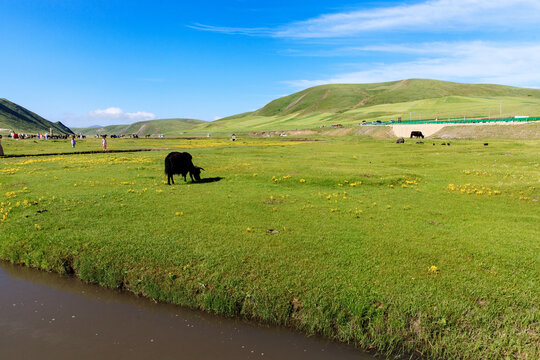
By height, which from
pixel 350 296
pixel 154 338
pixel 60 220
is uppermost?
pixel 60 220

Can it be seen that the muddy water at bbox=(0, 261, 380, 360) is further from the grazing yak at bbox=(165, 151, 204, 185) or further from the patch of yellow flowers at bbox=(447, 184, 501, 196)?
the patch of yellow flowers at bbox=(447, 184, 501, 196)

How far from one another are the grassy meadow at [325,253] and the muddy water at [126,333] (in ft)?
1.58

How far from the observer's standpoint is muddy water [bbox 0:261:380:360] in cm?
867

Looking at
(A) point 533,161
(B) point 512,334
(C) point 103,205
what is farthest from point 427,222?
(A) point 533,161

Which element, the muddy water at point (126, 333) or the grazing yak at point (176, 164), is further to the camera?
the grazing yak at point (176, 164)

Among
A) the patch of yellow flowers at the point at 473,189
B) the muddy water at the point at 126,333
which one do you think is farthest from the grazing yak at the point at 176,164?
the patch of yellow flowers at the point at 473,189

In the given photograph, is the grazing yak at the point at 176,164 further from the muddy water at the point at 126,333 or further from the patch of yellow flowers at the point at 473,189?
the patch of yellow flowers at the point at 473,189

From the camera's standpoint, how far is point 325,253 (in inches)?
480

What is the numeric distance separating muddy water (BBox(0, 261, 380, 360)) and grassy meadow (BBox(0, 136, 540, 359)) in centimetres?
48

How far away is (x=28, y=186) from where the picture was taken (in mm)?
24266

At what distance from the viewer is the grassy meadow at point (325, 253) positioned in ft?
29.8

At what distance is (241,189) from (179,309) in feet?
44.0

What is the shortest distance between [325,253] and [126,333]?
7316 millimetres

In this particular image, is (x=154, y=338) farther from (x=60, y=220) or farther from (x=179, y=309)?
(x=60, y=220)
